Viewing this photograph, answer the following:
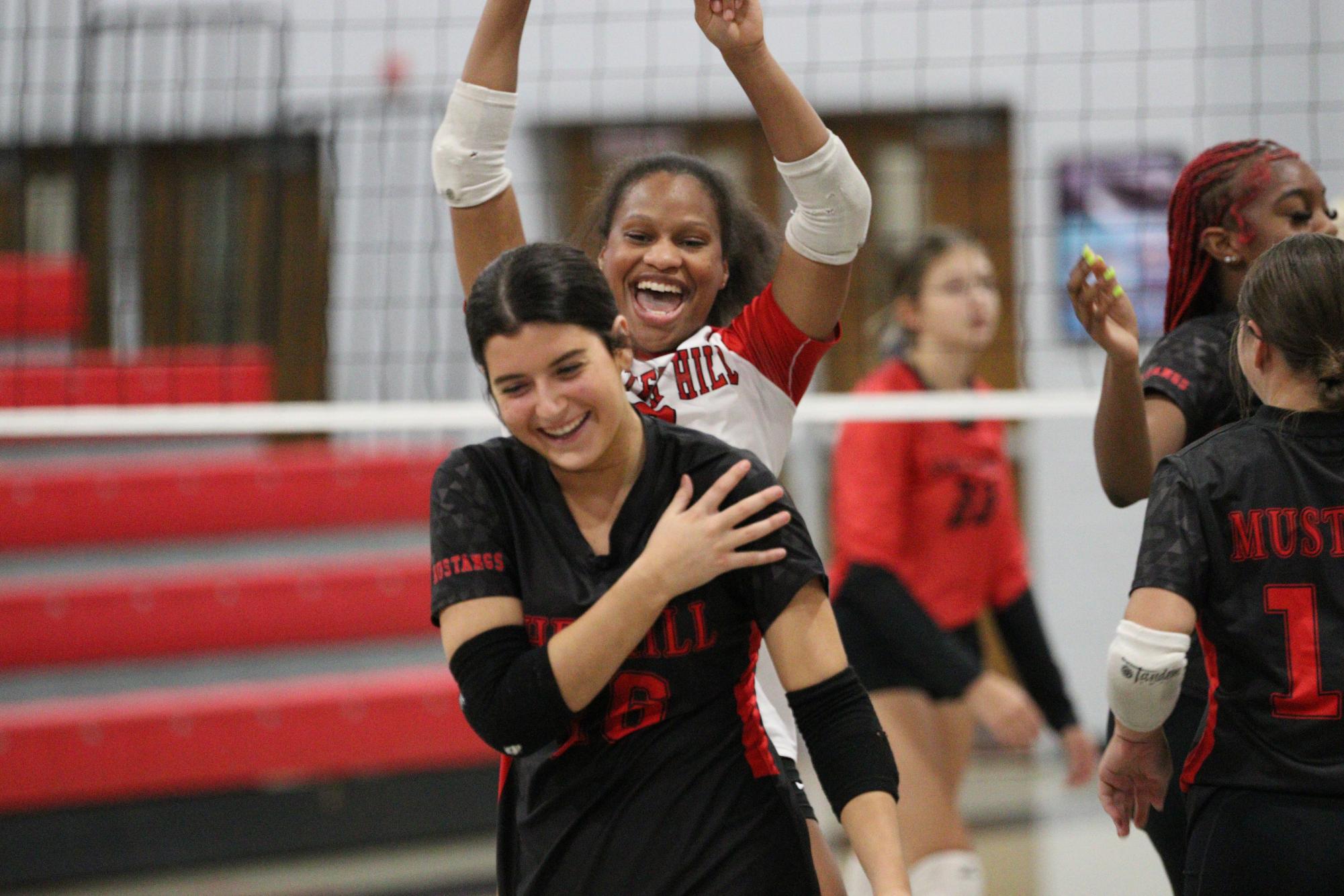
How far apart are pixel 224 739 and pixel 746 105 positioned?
3983 millimetres

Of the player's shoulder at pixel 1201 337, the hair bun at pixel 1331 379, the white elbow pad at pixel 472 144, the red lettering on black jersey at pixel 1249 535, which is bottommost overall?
the red lettering on black jersey at pixel 1249 535

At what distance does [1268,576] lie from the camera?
1.70 metres

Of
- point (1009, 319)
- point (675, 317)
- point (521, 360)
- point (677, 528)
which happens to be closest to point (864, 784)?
point (677, 528)

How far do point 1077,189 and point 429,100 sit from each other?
10.6ft

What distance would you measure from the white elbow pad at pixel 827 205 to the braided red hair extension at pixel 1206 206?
0.52 metres

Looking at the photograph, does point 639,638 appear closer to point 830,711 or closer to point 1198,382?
point 830,711

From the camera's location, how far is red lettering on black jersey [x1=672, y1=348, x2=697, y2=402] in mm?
2123

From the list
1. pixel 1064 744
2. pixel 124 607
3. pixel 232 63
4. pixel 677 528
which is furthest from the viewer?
pixel 232 63

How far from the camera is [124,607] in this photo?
5.46 m

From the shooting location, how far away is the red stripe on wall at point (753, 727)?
1.68 m

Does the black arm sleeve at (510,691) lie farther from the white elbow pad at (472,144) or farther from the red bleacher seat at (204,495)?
the red bleacher seat at (204,495)

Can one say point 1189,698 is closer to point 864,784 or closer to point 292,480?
point 864,784

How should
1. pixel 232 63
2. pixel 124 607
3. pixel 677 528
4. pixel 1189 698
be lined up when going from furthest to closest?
pixel 232 63 < pixel 124 607 < pixel 1189 698 < pixel 677 528

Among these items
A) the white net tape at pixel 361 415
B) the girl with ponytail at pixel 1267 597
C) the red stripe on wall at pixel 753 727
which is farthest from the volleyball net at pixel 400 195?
the red stripe on wall at pixel 753 727
